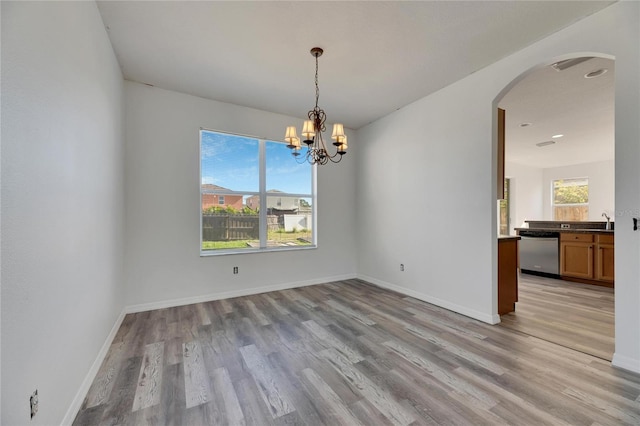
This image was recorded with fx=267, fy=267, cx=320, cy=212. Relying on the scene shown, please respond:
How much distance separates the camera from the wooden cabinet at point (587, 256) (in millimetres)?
4449

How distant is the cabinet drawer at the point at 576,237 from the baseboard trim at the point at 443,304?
3284 mm

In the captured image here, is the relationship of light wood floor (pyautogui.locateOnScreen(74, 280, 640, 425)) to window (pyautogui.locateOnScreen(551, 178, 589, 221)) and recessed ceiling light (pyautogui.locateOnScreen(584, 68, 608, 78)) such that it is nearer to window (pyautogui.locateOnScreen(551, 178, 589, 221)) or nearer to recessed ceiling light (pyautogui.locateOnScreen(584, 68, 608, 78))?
recessed ceiling light (pyautogui.locateOnScreen(584, 68, 608, 78))

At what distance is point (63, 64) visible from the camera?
1.56 metres

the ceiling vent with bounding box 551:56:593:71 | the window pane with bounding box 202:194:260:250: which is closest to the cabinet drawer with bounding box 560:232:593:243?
the ceiling vent with bounding box 551:56:593:71

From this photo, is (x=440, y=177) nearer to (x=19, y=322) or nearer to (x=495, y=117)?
(x=495, y=117)

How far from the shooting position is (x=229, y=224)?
4.09m

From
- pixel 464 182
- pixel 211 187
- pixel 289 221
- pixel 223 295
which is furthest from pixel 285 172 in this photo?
pixel 464 182

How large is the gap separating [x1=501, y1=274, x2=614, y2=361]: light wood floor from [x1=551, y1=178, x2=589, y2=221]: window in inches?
171

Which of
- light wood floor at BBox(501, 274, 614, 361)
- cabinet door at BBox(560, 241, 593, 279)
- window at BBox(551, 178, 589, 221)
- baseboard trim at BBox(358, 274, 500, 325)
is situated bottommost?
light wood floor at BBox(501, 274, 614, 361)

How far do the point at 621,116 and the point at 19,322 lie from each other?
12.9 feet

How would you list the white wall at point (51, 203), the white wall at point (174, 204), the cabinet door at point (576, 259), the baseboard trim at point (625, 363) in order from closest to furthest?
the white wall at point (51, 203) < the baseboard trim at point (625, 363) < the white wall at point (174, 204) < the cabinet door at point (576, 259)

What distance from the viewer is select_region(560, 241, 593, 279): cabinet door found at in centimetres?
464

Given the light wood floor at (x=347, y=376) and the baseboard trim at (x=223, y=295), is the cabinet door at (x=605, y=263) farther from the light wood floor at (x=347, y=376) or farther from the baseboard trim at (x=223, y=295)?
the baseboard trim at (x=223, y=295)

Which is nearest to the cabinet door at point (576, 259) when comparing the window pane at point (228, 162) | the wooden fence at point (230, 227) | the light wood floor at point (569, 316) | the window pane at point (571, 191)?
the light wood floor at point (569, 316)
